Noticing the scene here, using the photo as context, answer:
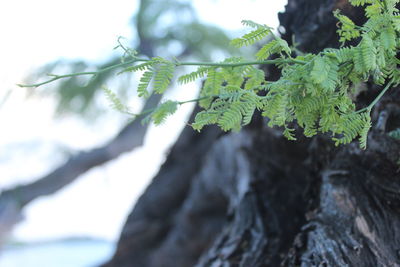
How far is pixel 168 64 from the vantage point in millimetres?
452

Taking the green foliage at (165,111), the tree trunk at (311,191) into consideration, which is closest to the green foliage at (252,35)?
the green foliage at (165,111)

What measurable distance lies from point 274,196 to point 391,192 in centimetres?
36

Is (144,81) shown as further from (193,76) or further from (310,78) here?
(310,78)

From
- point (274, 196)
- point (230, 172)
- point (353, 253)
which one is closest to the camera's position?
point (353, 253)

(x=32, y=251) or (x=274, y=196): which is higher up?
(x=32, y=251)

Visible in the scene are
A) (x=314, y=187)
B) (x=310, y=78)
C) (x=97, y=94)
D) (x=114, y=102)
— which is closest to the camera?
(x=310, y=78)

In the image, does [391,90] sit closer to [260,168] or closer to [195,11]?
Result: [260,168]

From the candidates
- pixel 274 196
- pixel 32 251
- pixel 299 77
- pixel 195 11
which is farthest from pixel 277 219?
pixel 32 251

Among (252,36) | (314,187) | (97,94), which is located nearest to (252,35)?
(252,36)

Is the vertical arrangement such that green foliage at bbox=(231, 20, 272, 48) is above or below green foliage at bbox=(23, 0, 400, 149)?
above

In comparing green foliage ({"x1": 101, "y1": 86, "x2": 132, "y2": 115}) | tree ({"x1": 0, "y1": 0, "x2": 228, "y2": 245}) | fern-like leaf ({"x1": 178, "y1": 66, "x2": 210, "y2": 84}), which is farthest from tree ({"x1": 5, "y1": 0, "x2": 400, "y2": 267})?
tree ({"x1": 0, "y1": 0, "x2": 228, "y2": 245})

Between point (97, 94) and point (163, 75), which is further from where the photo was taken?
point (97, 94)

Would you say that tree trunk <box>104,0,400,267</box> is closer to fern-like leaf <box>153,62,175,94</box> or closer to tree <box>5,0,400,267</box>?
tree <box>5,0,400,267</box>

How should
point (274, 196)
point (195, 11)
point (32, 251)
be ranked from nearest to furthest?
point (274, 196) < point (195, 11) < point (32, 251)
